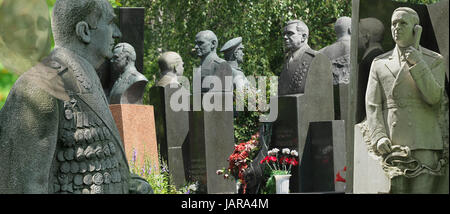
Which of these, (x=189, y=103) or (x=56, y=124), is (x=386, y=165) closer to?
(x=56, y=124)

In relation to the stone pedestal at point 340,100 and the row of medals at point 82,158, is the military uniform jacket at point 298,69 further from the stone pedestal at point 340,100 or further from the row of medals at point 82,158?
the row of medals at point 82,158

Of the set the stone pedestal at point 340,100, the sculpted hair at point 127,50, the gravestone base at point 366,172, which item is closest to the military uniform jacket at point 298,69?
the stone pedestal at point 340,100

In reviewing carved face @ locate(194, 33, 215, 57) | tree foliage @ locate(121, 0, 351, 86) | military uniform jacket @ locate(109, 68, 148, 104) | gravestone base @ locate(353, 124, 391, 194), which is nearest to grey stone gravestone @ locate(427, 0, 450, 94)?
gravestone base @ locate(353, 124, 391, 194)

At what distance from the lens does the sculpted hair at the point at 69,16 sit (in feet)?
11.1

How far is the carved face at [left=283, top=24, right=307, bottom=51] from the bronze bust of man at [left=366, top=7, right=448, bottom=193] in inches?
217

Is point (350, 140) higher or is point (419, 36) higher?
point (419, 36)

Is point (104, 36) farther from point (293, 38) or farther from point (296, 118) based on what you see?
point (293, 38)

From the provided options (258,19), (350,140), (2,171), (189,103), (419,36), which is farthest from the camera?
(258,19)

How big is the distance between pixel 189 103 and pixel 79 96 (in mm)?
9416

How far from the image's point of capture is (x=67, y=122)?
10.5 feet

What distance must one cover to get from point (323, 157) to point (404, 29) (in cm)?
448

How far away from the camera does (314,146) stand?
36.8ft

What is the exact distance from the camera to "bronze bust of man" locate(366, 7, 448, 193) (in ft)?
22.0
